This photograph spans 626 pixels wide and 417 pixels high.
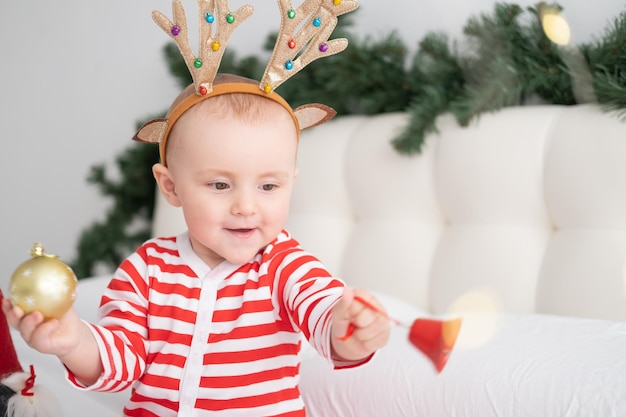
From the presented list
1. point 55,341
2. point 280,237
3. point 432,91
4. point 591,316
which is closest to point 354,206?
point 432,91

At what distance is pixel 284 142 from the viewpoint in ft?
3.02

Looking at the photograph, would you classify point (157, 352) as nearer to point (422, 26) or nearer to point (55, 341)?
point (55, 341)

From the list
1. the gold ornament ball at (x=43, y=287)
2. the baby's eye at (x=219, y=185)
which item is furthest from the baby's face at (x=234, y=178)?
the gold ornament ball at (x=43, y=287)

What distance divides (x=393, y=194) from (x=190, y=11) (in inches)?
38.9

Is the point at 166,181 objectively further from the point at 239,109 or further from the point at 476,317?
the point at 476,317

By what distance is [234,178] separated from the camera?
0.90 meters

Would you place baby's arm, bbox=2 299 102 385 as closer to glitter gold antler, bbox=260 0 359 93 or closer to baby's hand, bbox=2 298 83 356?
baby's hand, bbox=2 298 83 356

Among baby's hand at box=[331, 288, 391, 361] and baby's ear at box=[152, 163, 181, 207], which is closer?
baby's hand at box=[331, 288, 391, 361]

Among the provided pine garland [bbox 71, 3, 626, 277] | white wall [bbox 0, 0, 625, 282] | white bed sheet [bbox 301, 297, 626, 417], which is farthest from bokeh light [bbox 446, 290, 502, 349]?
white wall [bbox 0, 0, 625, 282]

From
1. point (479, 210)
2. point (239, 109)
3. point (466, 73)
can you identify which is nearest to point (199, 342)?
point (239, 109)

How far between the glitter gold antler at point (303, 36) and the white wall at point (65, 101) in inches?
58.6

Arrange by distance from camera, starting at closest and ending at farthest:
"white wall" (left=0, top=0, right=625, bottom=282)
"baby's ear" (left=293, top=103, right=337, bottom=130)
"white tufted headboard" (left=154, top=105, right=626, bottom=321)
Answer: "baby's ear" (left=293, top=103, right=337, bottom=130) < "white tufted headboard" (left=154, top=105, right=626, bottom=321) < "white wall" (left=0, top=0, right=625, bottom=282)

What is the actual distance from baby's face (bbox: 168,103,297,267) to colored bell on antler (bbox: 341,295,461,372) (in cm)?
23

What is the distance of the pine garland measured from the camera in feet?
4.81
